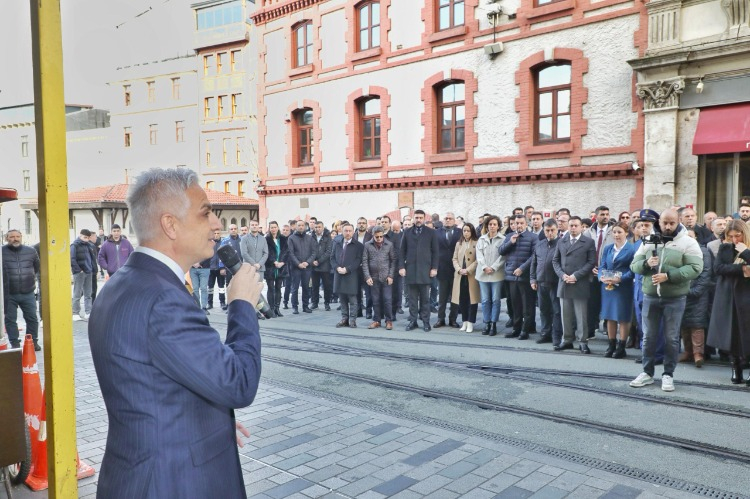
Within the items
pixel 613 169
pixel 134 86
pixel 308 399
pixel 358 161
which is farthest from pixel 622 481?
pixel 134 86

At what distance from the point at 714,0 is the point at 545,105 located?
5.00 m

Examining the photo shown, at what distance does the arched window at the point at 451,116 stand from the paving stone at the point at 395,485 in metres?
16.3

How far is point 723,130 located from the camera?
46.2 ft

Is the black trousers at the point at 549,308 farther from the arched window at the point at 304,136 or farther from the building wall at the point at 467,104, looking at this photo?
the arched window at the point at 304,136

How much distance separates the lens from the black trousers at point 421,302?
12.3m

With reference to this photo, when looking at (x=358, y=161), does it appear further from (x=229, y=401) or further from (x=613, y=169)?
(x=229, y=401)

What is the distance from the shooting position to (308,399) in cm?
711

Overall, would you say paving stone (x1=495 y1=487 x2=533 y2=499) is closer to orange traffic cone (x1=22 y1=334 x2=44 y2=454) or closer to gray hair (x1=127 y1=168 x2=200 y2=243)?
gray hair (x1=127 y1=168 x2=200 y2=243)

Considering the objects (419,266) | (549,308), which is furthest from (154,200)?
(419,266)

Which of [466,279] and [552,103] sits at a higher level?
[552,103]

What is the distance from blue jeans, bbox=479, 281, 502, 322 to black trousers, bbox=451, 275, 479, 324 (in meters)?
0.44

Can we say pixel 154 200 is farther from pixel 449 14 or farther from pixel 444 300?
pixel 449 14

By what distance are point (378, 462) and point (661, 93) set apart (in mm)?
13386

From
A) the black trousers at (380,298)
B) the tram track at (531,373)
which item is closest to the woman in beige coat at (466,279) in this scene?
the black trousers at (380,298)
